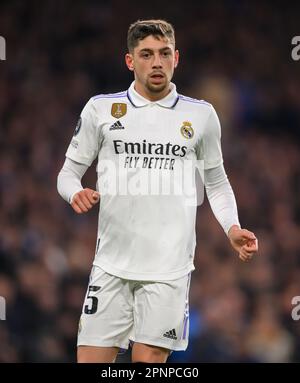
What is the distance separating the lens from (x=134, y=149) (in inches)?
200

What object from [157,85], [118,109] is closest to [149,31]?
[157,85]

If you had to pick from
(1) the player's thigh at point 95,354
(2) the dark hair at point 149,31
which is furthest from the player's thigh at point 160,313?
(2) the dark hair at point 149,31

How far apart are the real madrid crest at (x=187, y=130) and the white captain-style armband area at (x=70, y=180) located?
569 mm

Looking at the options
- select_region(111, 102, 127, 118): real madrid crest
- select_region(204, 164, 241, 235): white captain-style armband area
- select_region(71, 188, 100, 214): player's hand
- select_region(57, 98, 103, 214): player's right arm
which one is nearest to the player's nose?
select_region(111, 102, 127, 118): real madrid crest

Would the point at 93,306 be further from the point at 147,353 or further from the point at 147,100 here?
the point at 147,100

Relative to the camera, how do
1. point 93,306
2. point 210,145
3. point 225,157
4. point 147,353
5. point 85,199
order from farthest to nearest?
point 225,157 < point 210,145 < point 93,306 < point 147,353 < point 85,199

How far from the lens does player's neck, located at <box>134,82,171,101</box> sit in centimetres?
519

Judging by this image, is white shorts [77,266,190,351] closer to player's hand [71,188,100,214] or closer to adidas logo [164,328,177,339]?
adidas logo [164,328,177,339]

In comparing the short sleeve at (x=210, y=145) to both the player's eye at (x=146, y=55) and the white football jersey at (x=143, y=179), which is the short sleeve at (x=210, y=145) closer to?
the white football jersey at (x=143, y=179)

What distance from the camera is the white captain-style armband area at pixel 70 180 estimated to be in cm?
506

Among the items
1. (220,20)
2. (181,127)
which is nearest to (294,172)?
(220,20)

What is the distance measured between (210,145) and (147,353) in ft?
3.85

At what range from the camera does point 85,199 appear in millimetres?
4809
